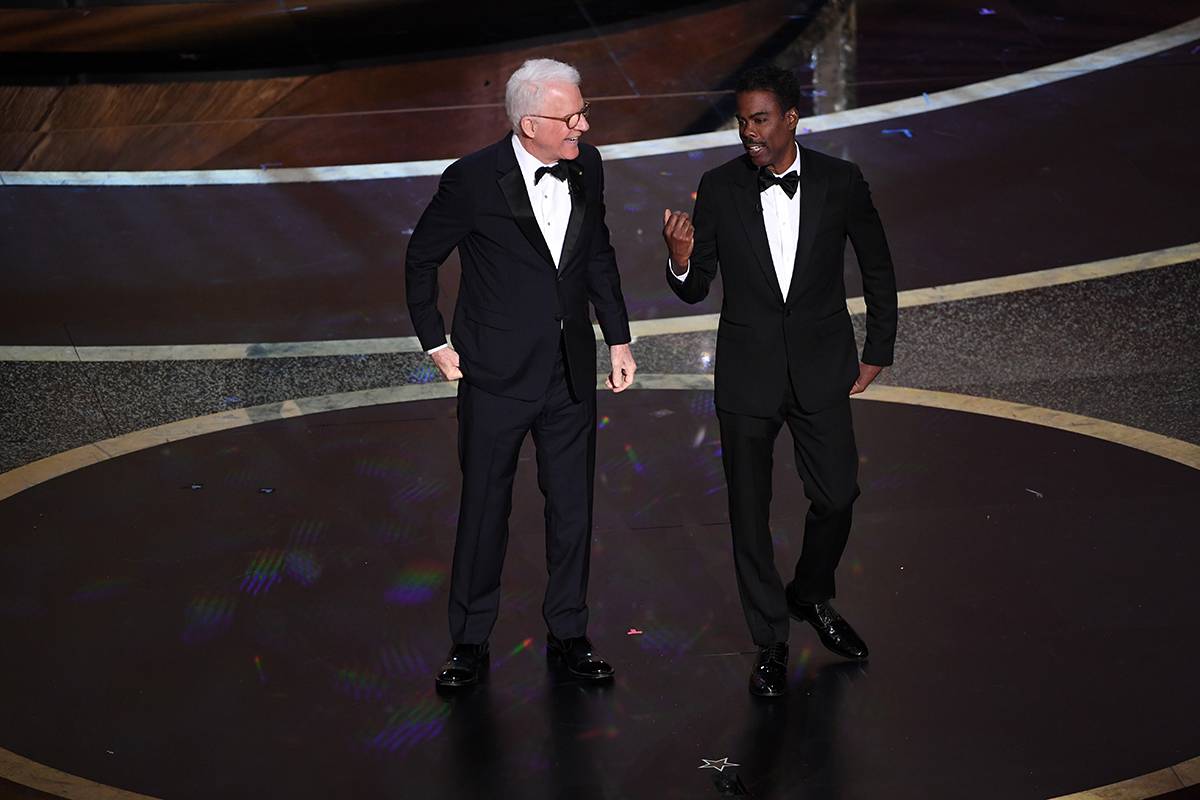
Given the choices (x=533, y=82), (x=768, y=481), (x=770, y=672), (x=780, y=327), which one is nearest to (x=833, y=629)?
(x=770, y=672)

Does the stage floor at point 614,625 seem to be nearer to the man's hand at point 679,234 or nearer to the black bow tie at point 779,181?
the man's hand at point 679,234

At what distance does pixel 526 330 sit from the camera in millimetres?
4789

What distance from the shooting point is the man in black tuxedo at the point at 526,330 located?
15.4 ft

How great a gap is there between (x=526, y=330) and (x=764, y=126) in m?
0.91

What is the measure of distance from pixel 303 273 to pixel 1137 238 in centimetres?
424

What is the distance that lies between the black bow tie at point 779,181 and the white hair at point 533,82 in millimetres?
577

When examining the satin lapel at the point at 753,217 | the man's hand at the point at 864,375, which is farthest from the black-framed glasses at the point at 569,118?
the man's hand at the point at 864,375

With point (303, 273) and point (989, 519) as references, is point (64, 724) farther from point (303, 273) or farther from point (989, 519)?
point (303, 273)

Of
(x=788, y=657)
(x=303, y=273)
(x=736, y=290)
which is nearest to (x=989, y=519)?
(x=788, y=657)

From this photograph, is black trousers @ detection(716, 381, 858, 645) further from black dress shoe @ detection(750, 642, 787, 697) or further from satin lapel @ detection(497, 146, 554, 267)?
satin lapel @ detection(497, 146, 554, 267)

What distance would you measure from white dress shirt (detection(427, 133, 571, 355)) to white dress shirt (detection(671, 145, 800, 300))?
1.16 ft

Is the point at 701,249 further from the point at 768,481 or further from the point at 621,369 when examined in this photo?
the point at 768,481

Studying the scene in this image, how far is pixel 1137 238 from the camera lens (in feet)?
27.2

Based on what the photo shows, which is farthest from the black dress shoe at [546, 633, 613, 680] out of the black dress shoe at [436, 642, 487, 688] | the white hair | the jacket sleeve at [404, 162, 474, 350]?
the white hair
